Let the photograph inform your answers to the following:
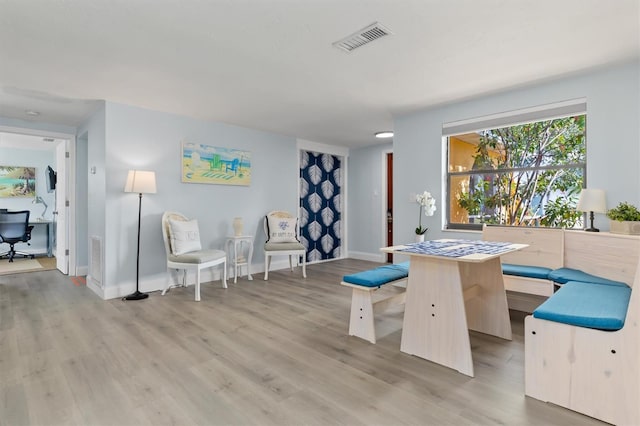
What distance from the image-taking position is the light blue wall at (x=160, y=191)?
381 cm

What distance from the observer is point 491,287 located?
266 cm

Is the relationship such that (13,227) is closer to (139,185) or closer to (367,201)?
(139,185)

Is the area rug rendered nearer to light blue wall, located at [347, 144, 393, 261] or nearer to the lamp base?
the lamp base

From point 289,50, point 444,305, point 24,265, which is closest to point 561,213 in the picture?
point 444,305

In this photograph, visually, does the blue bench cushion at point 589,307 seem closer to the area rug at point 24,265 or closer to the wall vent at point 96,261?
the wall vent at point 96,261

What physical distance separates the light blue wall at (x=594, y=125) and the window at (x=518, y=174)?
17 centimetres

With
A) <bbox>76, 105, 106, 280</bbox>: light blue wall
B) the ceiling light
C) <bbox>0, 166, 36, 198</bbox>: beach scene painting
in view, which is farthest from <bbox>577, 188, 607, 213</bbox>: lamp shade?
<bbox>0, 166, 36, 198</bbox>: beach scene painting

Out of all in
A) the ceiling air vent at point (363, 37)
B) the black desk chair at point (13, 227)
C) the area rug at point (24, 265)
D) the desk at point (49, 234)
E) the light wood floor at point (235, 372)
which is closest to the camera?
the light wood floor at point (235, 372)

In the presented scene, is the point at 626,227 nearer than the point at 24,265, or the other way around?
the point at 626,227

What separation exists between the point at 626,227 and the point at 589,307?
4.25 ft

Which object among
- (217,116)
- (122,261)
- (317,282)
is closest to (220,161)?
(217,116)

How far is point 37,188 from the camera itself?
7.09 m

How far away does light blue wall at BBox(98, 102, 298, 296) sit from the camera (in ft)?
12.5

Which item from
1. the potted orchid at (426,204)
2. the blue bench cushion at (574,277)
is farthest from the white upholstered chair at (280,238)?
the blue bench cushion at (574,277)
